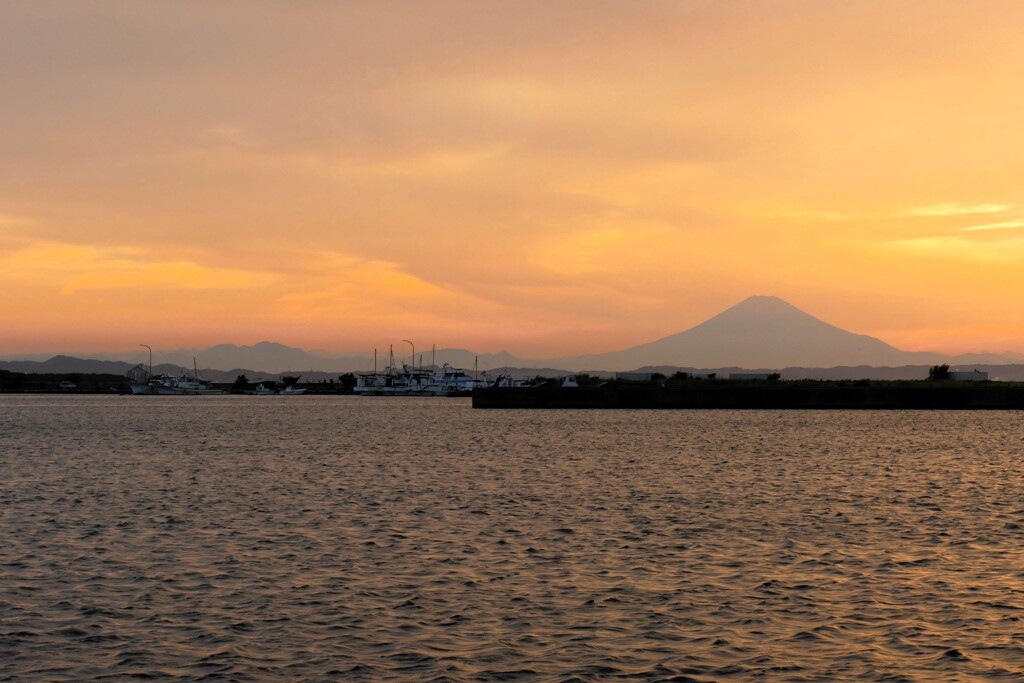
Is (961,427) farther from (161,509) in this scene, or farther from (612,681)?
(612,681)

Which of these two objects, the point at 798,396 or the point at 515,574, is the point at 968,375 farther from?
the point at 515,574

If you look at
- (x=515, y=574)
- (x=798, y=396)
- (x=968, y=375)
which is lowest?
(x=515, y=574)

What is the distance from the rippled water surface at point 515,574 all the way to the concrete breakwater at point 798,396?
92.6m

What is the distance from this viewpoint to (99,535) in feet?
103

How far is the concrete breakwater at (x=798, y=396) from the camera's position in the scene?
143625mm

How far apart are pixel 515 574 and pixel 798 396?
5126 inches

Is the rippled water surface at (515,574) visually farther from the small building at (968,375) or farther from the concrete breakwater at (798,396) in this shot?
the small building at (968,375)

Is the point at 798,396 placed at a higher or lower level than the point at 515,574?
higher

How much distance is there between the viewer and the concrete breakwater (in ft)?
471

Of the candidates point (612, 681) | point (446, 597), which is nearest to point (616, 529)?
point (446, 597)

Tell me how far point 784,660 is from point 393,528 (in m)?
17.6

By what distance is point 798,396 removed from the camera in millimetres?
148500

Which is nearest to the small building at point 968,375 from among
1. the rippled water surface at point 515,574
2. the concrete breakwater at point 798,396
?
the concrete breakwater at point 798,396

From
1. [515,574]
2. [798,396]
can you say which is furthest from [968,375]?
[515,574]
